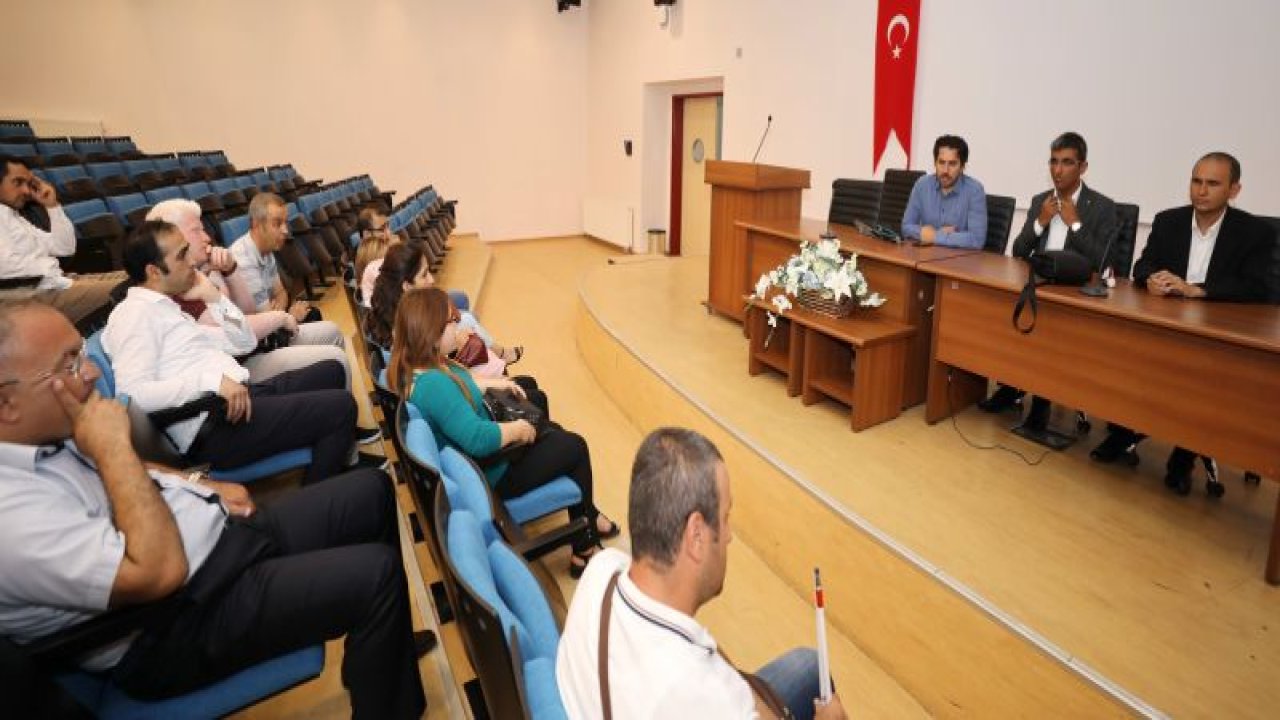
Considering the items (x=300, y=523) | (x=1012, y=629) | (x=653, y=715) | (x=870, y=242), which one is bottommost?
(x=1012, y=629)

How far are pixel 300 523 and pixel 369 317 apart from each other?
119 cm

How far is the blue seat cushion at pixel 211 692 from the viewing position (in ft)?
3.90

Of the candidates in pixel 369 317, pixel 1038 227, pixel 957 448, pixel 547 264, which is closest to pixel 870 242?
pixel 1038 227

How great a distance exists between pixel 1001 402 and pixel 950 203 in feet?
3.31

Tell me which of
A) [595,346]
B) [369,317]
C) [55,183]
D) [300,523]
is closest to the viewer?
[300,523]

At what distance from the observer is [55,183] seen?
4816 millimetres

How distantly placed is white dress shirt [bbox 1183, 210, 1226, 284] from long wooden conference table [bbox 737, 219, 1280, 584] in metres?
0.24

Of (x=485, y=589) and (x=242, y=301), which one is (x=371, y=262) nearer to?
(x=242, y=301)

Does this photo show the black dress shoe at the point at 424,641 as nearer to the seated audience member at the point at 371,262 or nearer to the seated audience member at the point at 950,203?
the seated audience member at the point at 371,262

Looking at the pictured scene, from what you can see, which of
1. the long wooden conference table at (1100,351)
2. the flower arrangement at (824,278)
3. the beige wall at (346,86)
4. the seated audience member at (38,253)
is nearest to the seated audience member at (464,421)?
the flower arrangement at (824,278)

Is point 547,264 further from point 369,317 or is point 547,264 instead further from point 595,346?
point 369,317

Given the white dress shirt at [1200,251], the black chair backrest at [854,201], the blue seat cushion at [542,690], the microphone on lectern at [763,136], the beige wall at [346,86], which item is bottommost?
the blue seat cushion at [542,690]

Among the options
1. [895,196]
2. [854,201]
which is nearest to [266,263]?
[854,201]

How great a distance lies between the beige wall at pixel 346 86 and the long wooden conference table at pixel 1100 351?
22.5 ft
